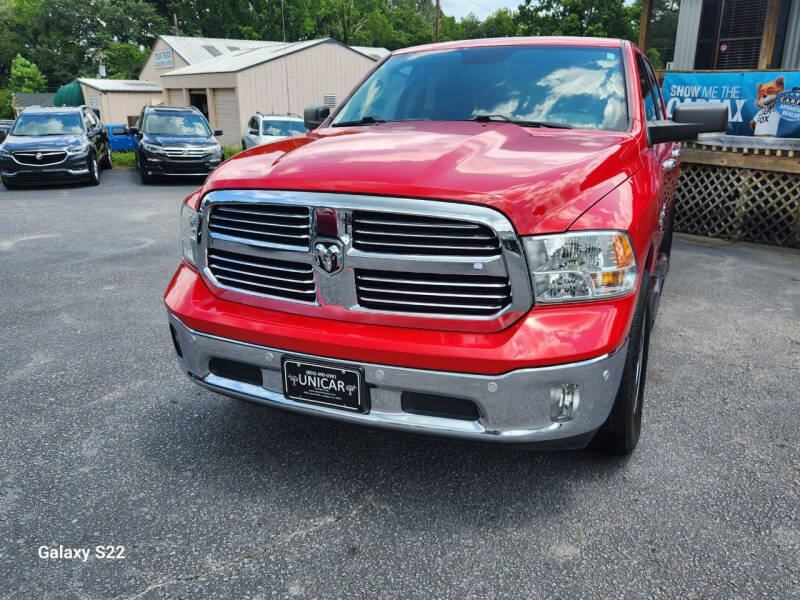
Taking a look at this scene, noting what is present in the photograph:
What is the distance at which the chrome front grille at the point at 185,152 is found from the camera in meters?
14.6

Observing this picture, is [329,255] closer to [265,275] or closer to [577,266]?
[265,275]

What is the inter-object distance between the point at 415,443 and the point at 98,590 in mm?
1503

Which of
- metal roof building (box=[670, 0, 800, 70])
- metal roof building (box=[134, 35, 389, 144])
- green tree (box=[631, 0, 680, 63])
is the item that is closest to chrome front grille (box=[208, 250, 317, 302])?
metal roof building (box=[670, 0, 800, 70])

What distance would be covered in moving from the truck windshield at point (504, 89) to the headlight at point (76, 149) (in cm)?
1142

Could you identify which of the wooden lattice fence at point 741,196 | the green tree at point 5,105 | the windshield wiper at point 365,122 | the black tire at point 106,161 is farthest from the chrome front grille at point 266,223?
the green tree at point 5,105

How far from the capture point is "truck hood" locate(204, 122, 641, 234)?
231 centimetres

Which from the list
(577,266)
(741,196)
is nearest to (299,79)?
(741,196)

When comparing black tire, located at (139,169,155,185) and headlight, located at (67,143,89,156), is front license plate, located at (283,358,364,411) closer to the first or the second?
headlight, located at (67,143,89,156)

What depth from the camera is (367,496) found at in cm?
279

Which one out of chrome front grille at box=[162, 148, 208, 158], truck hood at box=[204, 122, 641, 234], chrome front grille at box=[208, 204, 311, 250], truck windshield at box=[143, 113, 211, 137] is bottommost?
chrome front grille at box=[162, 148, 208, 158]

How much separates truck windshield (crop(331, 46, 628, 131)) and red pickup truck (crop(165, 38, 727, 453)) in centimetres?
53

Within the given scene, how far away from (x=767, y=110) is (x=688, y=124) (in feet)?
22.4

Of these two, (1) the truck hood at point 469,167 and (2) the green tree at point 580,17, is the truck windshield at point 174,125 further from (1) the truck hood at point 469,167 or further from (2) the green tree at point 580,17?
(2) the green tree at point 580,17

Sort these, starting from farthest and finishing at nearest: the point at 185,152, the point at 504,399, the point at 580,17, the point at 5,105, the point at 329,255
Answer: the point at 5,105 < the point at 580,17 < the point at 185,152 < the point at 329,255 < the point at 504,399
